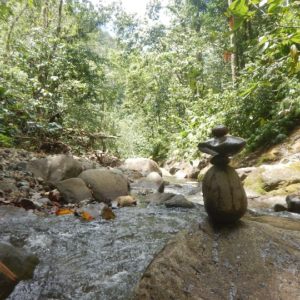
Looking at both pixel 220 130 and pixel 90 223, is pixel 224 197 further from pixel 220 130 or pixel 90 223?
pixel 90 223

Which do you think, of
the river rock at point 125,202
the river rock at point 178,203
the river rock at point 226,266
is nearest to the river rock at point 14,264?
the river rock at point 226,266

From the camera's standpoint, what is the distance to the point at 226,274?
2080mm

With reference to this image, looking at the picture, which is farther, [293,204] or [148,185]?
[148,185]

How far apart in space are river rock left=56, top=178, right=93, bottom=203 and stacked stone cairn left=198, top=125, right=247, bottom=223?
3296mm

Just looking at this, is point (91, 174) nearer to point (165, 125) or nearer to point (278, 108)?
point (278, 108)

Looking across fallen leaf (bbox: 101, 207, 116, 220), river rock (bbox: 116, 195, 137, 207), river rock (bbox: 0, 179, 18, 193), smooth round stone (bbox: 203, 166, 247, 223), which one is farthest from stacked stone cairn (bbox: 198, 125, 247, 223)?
river rock (bbox: 0, 179, 18, 193)

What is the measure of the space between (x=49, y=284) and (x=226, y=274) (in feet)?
4.57

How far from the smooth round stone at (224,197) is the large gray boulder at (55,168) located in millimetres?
4170

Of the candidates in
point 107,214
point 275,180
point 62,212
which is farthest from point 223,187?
point 275,180

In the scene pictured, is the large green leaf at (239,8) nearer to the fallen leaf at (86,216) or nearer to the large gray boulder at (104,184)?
the fallen leaf at (86,216)

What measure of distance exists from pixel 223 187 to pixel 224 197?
3.2 inches

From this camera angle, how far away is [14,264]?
241cm

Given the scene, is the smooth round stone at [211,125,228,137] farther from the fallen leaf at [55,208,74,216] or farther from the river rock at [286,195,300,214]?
the river rock at [286,195,300,214]

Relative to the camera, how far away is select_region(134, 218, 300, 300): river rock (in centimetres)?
192
